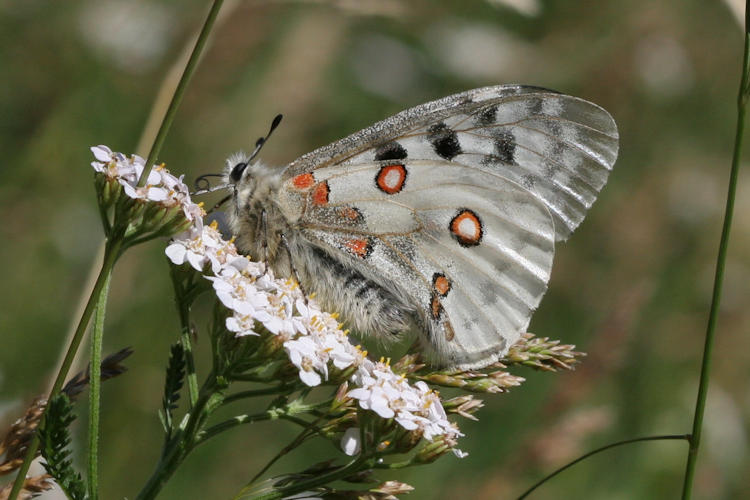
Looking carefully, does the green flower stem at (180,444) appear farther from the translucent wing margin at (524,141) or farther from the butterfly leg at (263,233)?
the translucent wing margin at (524,141)

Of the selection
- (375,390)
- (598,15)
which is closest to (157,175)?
(375,390)

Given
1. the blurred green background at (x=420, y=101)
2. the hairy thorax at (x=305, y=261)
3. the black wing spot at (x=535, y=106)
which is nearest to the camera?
the hairy thorax at (x=305, y=261)

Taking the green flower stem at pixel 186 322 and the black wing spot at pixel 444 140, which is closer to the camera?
the green flower stem at pixel 186 322

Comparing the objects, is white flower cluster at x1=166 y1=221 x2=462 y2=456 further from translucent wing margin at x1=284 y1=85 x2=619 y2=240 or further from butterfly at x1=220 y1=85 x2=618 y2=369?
translucent wing margin at x1=284 y1=85 x2=619 y2=240

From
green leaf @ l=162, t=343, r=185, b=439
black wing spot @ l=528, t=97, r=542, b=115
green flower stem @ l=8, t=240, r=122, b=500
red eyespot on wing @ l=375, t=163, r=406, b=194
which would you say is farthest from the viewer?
black wing spot @ l=528, t=97, r=542, b=115

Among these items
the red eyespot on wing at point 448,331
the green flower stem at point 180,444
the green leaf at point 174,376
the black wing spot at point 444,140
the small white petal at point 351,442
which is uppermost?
the black wing spot at point 444,140

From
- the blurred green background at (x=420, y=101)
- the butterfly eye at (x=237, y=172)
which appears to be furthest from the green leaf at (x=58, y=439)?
the butterfly eye at (x=237, y=172)

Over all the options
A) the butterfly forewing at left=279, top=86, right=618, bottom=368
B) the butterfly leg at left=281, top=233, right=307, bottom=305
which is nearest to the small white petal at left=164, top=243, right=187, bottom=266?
the butterfly leg at left=281, top=233, right=307, bottom=305
